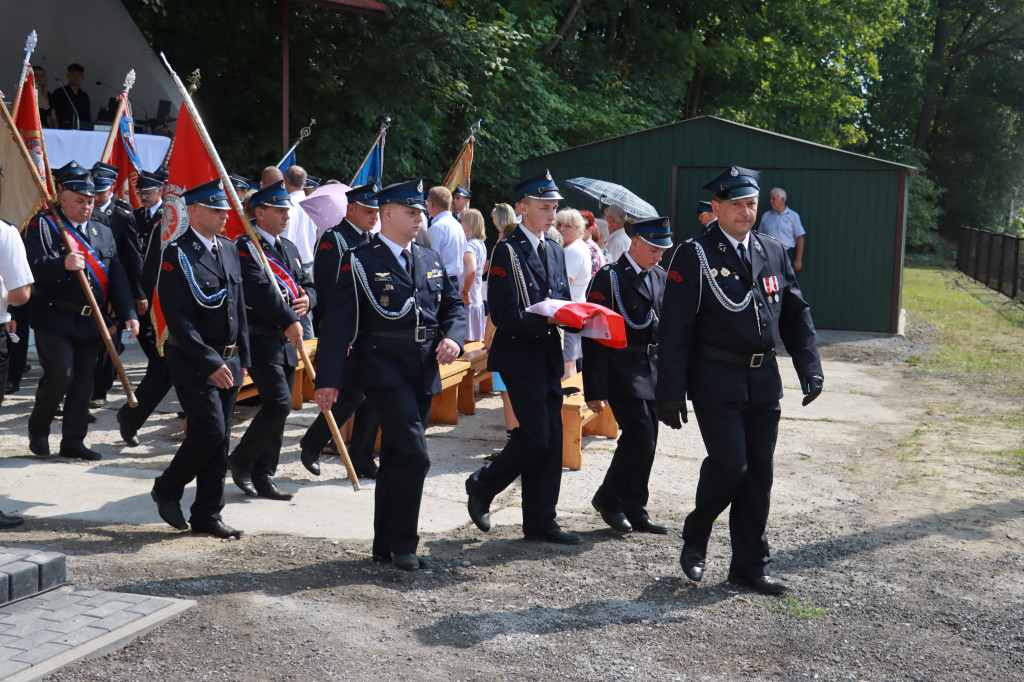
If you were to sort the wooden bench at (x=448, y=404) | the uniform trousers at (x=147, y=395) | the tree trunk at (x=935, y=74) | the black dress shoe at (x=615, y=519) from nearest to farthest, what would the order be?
the black dress shoe at (x=615, y=519)
the uniform trousers at (x=147, y=395)
the wooden bench at (x=448, y=404)
the tree trunk at (x=935, y=74)

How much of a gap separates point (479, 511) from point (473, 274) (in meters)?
4.18

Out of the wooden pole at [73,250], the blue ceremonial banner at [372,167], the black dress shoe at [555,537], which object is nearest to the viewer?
the black dress shoe at [555,537]

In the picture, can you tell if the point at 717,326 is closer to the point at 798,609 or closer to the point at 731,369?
the point at 731,369

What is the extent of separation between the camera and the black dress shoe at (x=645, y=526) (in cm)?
635

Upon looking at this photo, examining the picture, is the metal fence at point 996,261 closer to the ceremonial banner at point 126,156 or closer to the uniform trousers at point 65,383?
the ceremonial banner at point 126,156

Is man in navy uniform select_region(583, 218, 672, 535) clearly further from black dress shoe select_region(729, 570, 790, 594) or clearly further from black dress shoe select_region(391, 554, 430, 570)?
black dress shoe select_region(391, 554, 430, 570)

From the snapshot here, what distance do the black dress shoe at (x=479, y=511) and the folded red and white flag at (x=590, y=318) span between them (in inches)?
44.3

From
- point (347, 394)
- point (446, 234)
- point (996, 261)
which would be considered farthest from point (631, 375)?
point (996, 261)

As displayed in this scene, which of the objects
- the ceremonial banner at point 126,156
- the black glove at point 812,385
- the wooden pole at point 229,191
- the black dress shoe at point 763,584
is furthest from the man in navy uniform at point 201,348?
the ceremonial banner at point 126,156

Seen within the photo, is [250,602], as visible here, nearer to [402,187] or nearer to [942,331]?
[402,187]

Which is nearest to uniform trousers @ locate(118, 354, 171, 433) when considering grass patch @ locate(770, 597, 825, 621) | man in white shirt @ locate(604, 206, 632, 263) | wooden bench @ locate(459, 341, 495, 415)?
wooden bench @ locate(459, 341, 495, 415)

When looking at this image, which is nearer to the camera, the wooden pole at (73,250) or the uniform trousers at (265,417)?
the uniform trousers at (265,417)

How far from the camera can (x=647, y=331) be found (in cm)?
639

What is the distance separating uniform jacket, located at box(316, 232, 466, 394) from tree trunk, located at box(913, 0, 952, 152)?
42775mm
